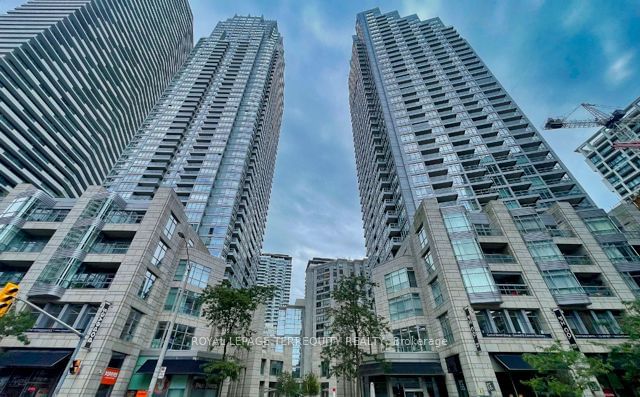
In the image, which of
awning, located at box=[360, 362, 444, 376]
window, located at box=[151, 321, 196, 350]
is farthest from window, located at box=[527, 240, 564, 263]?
window, located at box=[151, 321, 196, 350]

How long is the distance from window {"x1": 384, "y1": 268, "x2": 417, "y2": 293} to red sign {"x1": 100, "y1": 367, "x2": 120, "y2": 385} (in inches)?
1084

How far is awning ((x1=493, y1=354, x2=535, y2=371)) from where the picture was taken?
74.4 ft

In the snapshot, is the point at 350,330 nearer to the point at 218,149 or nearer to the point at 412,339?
the point at 412,339

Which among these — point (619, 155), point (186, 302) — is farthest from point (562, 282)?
point (619, 155)

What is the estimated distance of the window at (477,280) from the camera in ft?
90.2

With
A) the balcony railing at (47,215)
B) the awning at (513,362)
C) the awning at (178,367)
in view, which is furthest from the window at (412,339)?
the balcony railing at (47,215)

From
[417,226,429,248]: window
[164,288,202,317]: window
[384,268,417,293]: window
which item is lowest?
[164,288,202,317]: window

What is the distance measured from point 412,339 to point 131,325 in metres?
27.1

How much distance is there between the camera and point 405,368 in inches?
1067

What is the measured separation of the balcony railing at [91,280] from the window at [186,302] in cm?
603

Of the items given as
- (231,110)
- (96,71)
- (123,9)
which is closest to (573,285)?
(231,110)

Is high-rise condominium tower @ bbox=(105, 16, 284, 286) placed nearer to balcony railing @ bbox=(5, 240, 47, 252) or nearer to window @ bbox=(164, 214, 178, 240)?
window @ bbox=(164, 214, 178, 240)

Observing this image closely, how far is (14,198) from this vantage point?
3247 cm

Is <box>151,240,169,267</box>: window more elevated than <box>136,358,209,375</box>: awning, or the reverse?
<box>151,240,169,267</box>: window
